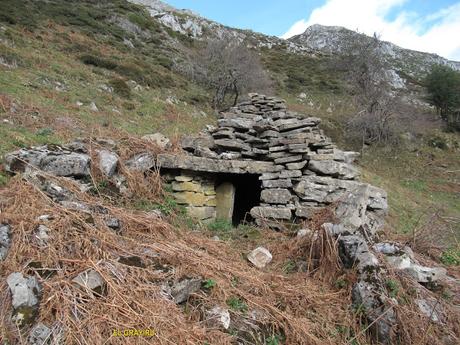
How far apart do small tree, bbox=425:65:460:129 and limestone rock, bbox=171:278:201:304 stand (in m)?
29.3

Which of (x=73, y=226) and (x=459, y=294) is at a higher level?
(x=73, y=226)

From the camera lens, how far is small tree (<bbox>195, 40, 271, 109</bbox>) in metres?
23.3

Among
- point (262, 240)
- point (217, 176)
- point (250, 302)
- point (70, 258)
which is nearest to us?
point (70, 258)

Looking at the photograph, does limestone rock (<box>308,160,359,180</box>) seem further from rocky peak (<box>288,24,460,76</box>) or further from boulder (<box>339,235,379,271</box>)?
rocky peak (<box>288,24,460,76</box>)

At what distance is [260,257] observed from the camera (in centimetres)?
488

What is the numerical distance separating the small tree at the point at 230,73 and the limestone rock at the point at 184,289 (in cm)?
1932

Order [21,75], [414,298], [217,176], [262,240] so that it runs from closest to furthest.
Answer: [414,298], [262,240], [217,176], [21,75]

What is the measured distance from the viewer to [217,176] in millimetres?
6973

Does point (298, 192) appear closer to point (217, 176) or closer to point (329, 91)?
point (217, 176)

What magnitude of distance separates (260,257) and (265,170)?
87.3 inches

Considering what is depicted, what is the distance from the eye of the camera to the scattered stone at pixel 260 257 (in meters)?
4.80

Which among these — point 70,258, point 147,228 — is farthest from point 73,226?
point 147,228

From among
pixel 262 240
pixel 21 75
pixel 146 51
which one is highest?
pixel 146 51

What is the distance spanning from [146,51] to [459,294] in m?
25.3
